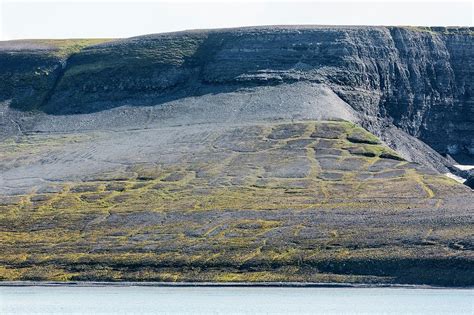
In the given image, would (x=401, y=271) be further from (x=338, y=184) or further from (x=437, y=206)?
(x=338, y=184)

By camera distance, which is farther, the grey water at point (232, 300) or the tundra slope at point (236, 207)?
the tundra slope at point (236, 207)

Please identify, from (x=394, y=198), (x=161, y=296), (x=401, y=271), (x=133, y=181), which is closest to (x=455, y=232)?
(x=401, y=271)

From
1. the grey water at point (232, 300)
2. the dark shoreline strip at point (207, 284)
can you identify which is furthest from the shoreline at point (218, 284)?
the grey water at point (232, 300)

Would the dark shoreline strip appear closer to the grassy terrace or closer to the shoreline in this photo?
the shoreline

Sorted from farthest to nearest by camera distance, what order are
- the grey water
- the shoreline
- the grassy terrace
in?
1. the grassy terrace
2. the shoreline
3. the grey water

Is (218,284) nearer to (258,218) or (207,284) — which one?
(207,284)

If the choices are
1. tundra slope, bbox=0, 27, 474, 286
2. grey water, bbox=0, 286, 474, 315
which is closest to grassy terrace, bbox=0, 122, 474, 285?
tundra slope, bbox=0, 27, 474, 286

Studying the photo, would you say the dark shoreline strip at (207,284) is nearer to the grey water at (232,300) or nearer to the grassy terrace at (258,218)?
the grey water at (232,300)
